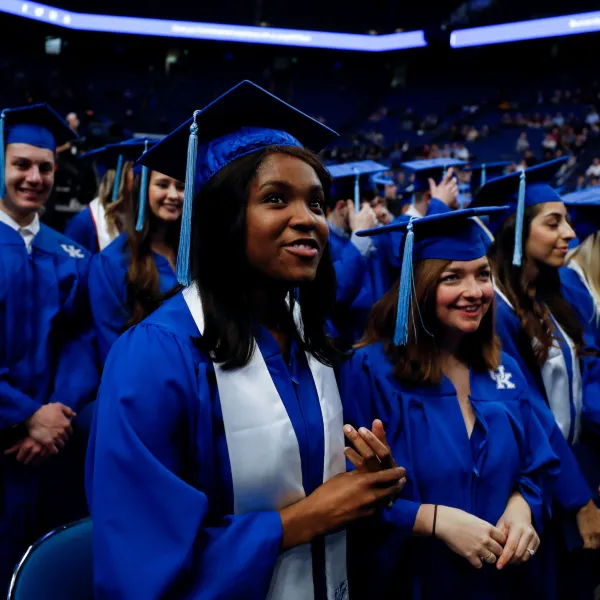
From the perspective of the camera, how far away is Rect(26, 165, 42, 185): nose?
8.23 feet

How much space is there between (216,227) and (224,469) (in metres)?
0.48

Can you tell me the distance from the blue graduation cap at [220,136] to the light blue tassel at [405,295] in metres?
0.62

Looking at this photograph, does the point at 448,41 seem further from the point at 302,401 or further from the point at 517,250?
the point at 302,401

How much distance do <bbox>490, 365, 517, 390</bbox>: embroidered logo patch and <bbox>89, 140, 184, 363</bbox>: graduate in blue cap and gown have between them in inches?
50.1

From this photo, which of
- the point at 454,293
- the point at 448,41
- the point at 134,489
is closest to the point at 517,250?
the point at 454,293

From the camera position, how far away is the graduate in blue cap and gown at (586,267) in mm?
2938

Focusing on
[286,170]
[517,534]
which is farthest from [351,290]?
[286,170]

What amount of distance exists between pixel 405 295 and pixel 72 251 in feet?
5.03


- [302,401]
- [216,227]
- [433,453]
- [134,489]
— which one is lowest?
[433,453]

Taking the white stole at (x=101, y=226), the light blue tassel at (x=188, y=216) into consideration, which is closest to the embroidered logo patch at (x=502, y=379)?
the light blue tassel at (x=188, y=216)

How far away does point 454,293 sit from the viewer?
1.98 m

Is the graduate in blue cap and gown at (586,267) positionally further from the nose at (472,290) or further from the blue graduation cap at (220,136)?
the blue graduation cap at (220,136)

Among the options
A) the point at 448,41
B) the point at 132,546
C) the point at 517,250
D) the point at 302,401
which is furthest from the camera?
the point at 448,41

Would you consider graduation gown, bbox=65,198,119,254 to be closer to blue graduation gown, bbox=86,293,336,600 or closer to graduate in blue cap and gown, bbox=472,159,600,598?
graduate in blue cap and gown, bbox=472,159,600,598
